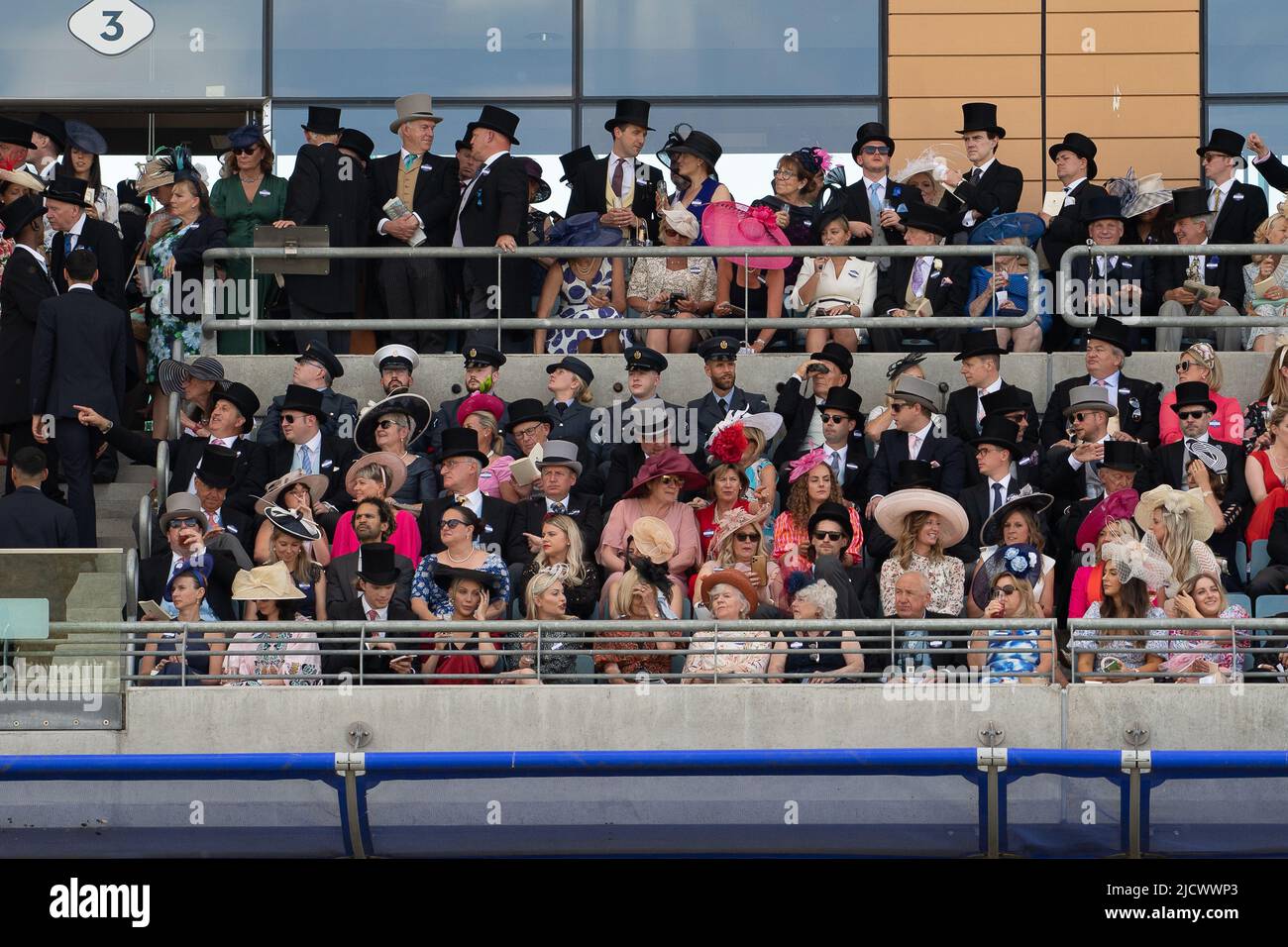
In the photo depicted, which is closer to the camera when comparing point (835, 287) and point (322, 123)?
point (835, 287)

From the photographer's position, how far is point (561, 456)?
15359mm

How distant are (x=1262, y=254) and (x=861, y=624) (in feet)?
17.9

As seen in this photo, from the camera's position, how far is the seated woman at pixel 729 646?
14000mm

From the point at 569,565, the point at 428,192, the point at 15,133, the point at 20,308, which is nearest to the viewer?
the point at 569,565

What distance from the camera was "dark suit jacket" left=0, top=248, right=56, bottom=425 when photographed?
54.4ft

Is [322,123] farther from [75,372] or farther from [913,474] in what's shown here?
[913,474]

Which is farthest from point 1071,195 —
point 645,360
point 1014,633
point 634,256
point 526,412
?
point 1014,633

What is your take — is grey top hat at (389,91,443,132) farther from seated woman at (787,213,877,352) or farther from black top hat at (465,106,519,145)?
seated woman at (787,213,877,352)

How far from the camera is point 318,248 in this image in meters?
17.5

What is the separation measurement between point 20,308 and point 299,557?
332 cm

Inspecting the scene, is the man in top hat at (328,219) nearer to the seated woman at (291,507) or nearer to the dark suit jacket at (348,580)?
the seated woman at (291,507)

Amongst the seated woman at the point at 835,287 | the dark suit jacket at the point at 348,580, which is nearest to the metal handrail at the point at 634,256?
the seated woman at the point at 835,287

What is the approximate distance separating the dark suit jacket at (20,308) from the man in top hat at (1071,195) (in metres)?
6.88

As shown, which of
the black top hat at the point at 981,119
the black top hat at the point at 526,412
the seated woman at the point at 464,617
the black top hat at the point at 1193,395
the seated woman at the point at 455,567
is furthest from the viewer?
the black top hat at the point at 981,119
